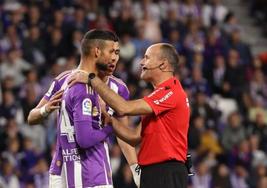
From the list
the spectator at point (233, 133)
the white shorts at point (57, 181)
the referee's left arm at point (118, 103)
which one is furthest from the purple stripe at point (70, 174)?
the spectator at point (233, 133)

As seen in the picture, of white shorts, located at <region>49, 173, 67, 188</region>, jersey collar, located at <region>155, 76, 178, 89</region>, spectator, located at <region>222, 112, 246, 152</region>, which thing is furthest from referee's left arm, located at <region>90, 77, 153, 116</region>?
spectator, located at <region>222, 112, 246, 152</region>

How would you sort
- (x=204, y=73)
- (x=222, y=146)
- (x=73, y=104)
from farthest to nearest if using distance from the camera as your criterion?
(x=204, y=73) → (x=222, y=146) → (x=73, y=104)

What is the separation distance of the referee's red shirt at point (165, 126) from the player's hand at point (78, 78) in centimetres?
54

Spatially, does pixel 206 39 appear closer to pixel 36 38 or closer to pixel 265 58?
pixel 265 58

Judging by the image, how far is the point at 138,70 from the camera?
48.4ft

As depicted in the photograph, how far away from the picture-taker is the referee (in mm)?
6852

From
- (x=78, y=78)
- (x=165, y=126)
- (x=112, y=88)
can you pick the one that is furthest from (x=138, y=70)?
(x=78, y=78)

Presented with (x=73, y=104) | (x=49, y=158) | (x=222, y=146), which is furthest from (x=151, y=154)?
(x=222, y=146)

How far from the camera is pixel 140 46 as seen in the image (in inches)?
616

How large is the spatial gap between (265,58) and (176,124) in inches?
438

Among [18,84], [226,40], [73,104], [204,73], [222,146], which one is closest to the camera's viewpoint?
[73,104]

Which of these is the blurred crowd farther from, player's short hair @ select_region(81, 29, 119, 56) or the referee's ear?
player's short hair @ select_region(81, 29, 119, 56)

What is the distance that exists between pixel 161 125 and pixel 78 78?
2.62 feet

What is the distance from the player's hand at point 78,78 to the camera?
665 cm
